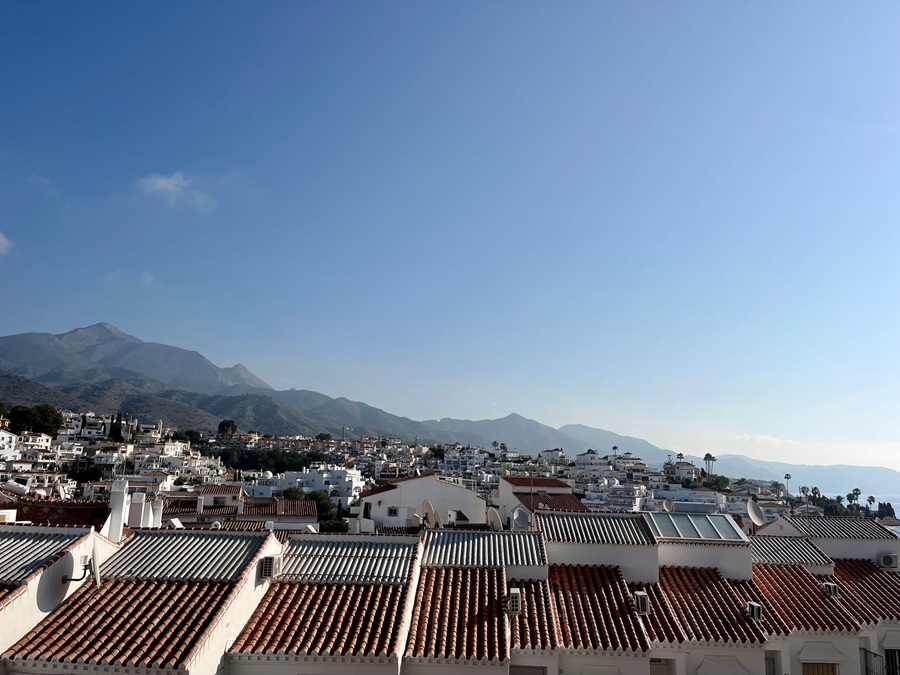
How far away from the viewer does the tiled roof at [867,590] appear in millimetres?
17938

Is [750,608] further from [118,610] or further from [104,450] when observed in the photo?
[104,450]

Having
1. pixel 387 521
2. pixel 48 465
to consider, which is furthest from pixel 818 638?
pixel 48 465

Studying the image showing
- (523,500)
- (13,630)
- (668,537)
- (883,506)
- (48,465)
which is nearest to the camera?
(13,630)

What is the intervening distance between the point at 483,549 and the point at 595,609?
9.92ft

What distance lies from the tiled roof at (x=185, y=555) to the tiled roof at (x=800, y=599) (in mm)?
12817

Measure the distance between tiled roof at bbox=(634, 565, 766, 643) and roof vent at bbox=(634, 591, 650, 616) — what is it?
15 cm

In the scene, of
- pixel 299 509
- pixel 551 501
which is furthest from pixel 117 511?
pixel 299 509

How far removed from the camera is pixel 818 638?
1606 cm

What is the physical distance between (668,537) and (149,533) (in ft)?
42.6

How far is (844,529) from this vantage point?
21828 millimetres

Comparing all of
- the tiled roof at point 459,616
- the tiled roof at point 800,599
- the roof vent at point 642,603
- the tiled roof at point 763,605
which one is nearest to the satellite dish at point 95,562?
the tiled roof at point 459,616

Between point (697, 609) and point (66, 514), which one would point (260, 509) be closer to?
point (66, 514)

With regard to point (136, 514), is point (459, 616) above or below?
below

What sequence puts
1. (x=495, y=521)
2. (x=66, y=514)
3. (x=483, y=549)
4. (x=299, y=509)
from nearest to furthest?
(x=483, y=549)
(x=66, y=514)
(x=495, y=521)
(x=299, y=509)
